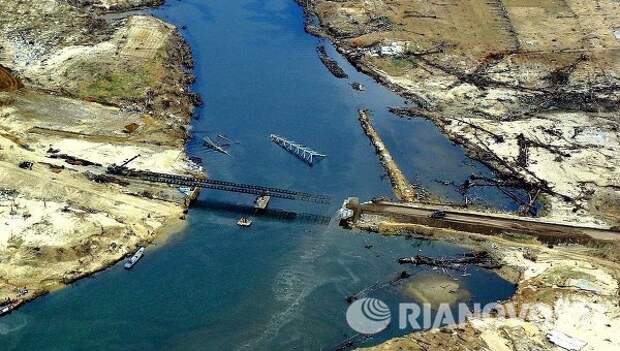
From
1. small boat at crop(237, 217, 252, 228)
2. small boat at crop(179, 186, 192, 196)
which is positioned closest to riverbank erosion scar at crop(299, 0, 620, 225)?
small boat at crop(237, 217, 252, 228)

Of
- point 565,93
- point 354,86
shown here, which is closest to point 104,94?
point 354,86

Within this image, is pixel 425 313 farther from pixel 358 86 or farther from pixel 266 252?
pixel 358 86

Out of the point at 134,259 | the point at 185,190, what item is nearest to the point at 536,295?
the point at 185,190

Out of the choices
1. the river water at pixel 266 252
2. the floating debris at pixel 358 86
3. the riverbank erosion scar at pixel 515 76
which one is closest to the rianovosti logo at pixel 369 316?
the river water at pixel 266 252

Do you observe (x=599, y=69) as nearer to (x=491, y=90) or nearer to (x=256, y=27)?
(x=491, y=90)

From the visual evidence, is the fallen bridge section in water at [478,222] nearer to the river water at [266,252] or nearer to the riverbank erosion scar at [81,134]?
the river water at [266,252]

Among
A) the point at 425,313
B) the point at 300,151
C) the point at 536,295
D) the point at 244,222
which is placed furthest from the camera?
the point at 300,151
